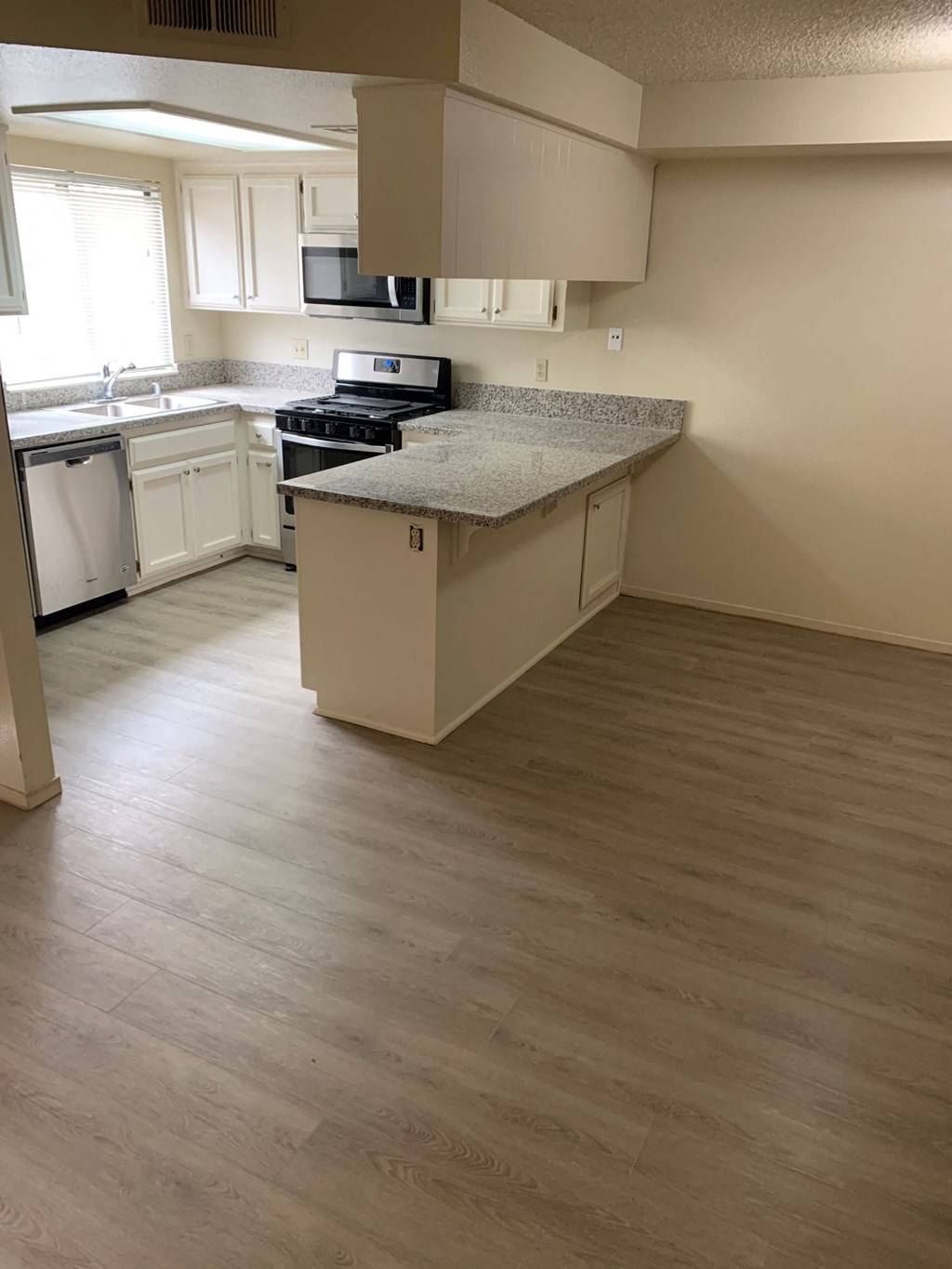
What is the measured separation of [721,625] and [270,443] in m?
2.74

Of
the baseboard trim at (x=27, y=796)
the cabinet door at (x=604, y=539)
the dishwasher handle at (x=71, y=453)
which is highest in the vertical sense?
the dishwasher handle at (x=71, y=453)


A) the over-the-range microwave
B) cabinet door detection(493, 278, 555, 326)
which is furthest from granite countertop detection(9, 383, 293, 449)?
cabinet door detection(493, 278, 555, 326)

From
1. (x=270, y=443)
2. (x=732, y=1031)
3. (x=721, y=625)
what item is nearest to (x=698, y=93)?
(x=721, y=625)

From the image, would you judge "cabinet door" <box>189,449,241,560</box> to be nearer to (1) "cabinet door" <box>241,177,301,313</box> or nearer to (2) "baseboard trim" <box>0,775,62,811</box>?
(1) "cabinet door" <box>241,177,301,313</box>

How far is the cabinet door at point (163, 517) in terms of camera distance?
15.8 ft

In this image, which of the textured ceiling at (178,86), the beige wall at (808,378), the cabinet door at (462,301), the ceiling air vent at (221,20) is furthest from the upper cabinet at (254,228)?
the ceiling air vent at (221,20)

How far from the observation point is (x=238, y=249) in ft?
17.7

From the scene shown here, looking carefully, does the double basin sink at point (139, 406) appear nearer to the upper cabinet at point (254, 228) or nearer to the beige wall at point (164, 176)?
the beige wall at point (164, 176)

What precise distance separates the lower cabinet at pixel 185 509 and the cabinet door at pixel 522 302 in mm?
1811

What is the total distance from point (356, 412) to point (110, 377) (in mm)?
1447

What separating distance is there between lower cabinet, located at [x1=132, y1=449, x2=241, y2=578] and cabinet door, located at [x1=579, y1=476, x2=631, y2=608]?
2198 mm

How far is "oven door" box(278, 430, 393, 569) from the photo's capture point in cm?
488

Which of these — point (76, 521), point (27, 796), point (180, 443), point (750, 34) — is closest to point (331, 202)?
point (180, 443)

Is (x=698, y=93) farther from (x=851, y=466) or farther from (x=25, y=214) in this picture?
(x=25, y=214)
